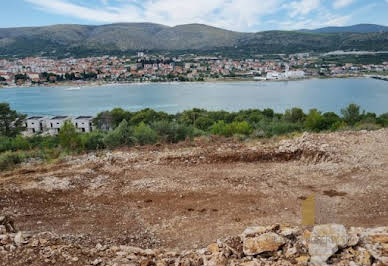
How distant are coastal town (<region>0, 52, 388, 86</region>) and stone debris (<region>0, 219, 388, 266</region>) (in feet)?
238

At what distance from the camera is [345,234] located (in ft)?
9.96

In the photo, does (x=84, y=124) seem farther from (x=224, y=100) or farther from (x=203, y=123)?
(x=224, y=100)

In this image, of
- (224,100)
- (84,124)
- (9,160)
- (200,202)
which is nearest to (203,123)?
(84,124)

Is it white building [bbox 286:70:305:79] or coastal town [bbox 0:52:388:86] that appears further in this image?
coastal town [bbox 0:52:388:86]

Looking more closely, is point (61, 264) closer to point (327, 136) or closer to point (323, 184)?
point (323, 184)

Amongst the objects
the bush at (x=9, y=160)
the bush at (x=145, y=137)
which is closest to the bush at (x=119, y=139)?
the bush at (x=145, y=137)

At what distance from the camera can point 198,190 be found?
5789 mm

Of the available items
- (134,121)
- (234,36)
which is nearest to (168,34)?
(234,36)

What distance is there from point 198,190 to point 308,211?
2.05m

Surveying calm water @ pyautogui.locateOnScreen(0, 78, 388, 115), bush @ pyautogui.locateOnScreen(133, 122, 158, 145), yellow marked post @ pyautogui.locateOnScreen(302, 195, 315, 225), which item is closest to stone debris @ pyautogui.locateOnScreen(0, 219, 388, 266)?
yellow marked post @ pyautogui.locateOnScreen(302, 195, 315, 225)

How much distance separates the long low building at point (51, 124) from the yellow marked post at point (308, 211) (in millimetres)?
28905

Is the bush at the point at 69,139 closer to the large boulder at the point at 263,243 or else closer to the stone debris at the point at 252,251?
the stone debris at the point at 252,251

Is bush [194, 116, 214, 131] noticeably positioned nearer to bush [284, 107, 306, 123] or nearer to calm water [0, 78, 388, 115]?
bush [284, 107, 306, 123]

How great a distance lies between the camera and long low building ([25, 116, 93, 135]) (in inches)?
1235
